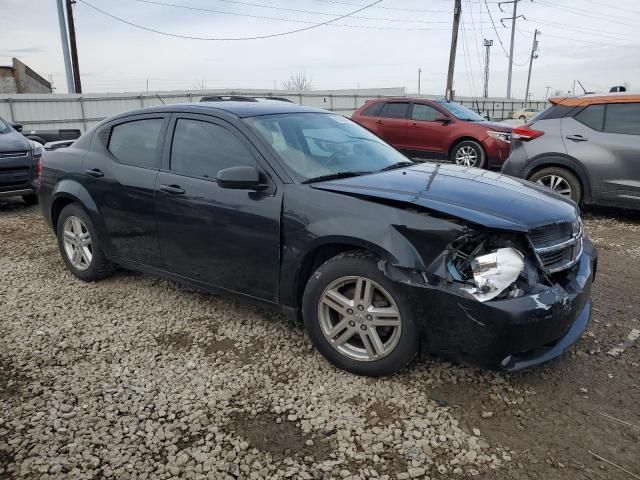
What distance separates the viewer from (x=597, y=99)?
21.5ft

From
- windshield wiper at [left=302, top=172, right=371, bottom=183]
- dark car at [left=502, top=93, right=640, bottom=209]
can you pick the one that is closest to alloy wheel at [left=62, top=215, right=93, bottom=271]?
windshield wiper at [left=302, top=172, right=371, bottom=183]

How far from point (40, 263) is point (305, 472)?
167 inches

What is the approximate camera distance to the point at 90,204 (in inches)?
167

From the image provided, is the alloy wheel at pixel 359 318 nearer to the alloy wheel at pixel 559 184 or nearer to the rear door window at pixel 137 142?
the rear door window at pixel 137 142

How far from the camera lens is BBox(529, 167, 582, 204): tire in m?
6.56

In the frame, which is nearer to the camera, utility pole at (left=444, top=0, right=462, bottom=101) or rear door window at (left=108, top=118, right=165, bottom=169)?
rear door window at (left=108, top=118, right=165, bottom=169)

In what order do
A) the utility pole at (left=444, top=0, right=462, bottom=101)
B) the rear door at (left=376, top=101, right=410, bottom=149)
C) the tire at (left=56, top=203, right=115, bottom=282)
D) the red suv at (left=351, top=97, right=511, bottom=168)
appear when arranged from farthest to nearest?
1. the utility pole at (left=444, top=0, right=462, bottom=101)
2. the rear door at (left=376, top=101, right=410, bottom=149)
3. the red suv at (left=351, top=97, right=511, bottom=168)
4. the tire at (left=56, top=203, right=115, bottom=282)

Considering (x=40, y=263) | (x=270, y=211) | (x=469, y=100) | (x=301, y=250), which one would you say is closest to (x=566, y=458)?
(x=301, y=250)

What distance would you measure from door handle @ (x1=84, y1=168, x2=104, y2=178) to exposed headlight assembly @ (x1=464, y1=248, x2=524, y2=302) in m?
3.15

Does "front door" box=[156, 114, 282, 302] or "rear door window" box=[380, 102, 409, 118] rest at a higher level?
"rear door window" box=[380, 102, 409, 118]

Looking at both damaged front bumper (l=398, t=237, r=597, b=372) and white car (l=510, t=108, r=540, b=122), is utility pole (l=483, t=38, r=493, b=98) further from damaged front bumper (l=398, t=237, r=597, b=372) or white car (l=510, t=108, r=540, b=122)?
damaged front bumper (l=398, t=237, r=597, b=372)

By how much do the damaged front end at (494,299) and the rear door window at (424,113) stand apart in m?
8.73

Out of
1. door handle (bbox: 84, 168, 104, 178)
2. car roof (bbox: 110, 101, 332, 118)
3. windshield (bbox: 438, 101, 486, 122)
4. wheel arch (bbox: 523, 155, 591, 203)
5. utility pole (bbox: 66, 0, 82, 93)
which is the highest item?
utility pole (bbox: 66, 0, 82, 93)

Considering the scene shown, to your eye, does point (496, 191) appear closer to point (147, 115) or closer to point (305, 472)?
point (305, 472)
